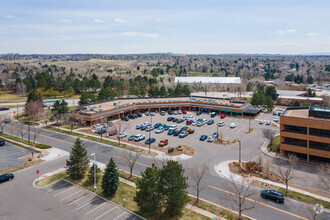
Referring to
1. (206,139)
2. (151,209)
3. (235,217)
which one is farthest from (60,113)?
(235,217)

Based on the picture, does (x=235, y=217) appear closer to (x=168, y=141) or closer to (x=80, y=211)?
(x=80, y=211)

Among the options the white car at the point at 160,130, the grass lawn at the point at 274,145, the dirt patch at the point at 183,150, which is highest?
the white car at the point at 160,130

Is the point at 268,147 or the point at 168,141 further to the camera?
the point at 168,141

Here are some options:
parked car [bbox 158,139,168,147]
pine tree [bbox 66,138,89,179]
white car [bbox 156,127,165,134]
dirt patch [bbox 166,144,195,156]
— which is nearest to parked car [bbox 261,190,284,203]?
dirt patch [bbox 166,144,195,156]

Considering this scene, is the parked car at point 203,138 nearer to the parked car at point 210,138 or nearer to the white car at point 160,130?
the parked car at point 210,138

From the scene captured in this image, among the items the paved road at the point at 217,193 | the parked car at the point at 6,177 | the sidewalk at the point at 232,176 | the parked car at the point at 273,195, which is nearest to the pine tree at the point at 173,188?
the paved road at the point at 217,193
